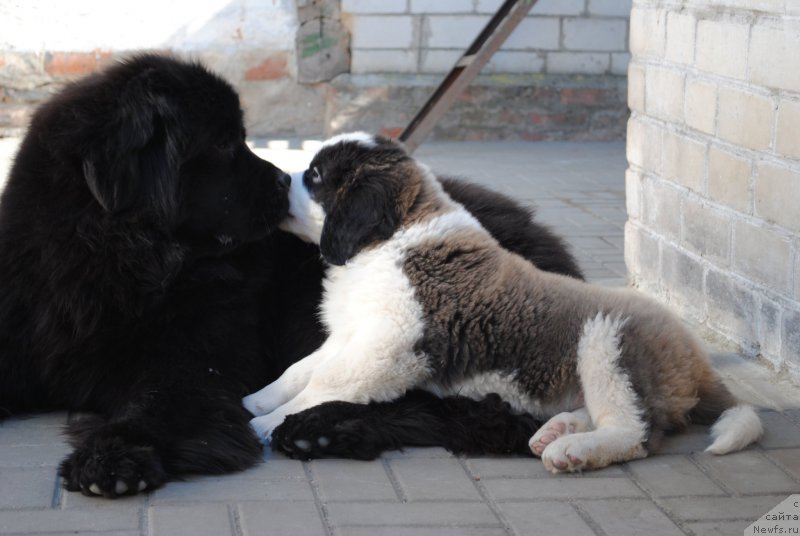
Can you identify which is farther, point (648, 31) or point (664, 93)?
point (648, 31)

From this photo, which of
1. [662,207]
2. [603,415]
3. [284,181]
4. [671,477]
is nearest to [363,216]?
[284,181]

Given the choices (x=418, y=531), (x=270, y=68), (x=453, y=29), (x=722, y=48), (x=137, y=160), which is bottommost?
(x=418, y=531)

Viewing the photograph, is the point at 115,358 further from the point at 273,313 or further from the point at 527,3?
the point at 527,3

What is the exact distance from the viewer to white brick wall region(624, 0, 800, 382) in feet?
13.4

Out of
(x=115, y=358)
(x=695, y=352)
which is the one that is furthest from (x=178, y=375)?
(x=695, y=352)

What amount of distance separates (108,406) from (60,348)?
0.76 ft

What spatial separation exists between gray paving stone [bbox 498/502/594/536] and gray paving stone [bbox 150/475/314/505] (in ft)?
1.81

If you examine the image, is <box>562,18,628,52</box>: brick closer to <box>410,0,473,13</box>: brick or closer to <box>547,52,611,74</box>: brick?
<box>547,52,611,74</box>: brick

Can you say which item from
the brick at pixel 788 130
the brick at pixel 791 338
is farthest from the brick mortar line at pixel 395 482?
the brick at pixel 788 130

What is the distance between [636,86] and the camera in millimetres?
5477

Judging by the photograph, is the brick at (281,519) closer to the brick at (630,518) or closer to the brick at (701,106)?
the brick at (630,518)

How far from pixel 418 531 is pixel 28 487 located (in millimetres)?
1087

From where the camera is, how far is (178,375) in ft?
10.8

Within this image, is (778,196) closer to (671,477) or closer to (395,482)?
(671,477)
